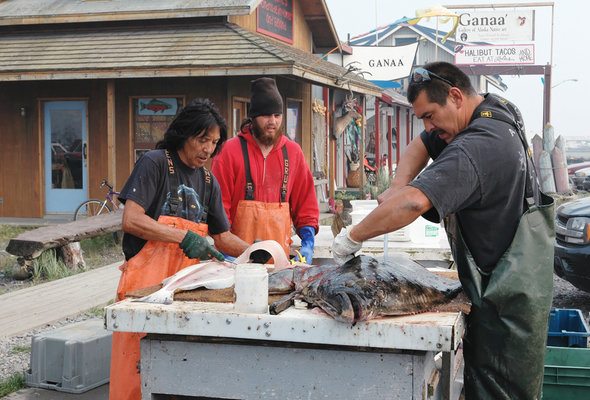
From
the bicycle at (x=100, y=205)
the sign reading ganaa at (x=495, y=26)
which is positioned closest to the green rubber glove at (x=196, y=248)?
the bicycle at (x=100, y=205)

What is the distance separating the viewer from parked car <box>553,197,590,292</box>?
8195mm

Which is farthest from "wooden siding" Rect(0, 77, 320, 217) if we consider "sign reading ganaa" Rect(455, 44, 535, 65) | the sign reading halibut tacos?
"sign reading ganaa" Rect(455, 44, 535, 65)

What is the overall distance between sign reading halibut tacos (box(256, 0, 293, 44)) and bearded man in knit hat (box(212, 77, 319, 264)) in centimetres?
1155

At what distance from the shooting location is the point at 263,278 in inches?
118

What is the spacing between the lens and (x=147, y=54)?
13.8 m

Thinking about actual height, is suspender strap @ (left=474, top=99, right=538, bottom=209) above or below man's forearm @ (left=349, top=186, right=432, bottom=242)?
above

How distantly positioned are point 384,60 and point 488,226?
69.9 ft

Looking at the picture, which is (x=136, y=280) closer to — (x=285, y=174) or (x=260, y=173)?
(x=260, y=173)

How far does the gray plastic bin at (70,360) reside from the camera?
17.3 ft

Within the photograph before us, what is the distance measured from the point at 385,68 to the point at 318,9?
551cm

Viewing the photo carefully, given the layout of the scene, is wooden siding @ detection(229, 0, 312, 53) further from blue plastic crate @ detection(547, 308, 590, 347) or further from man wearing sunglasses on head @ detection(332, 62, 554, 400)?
man wearing sunglasses on head @ detection(332, 62, 554, 400)

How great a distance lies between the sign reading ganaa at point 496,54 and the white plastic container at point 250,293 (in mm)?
39447

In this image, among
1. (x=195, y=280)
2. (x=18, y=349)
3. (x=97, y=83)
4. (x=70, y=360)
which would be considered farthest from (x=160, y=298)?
(x=97, y=83)

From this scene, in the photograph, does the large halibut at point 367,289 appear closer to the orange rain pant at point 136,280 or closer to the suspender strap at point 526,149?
the suspender strap at point 526,149
